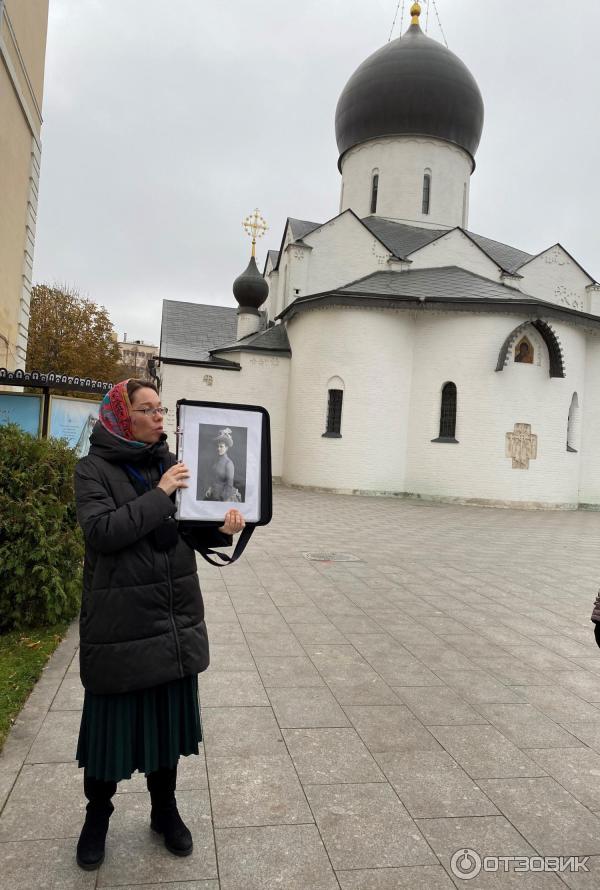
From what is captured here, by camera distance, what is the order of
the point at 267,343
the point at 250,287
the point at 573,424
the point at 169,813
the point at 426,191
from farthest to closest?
the point at 250,287
the point at 426,191
the point at 267,343
the point at 573,424
the point at 169,813

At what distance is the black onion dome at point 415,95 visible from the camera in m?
24.7

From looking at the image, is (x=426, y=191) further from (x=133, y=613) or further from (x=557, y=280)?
(x=133, y=613)

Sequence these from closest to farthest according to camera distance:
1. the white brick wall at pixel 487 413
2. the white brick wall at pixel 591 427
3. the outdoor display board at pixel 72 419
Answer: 1. the outdoor display board at pixel 72 419
2. the white brick wall at pixel 487 413
3. the white brick wall at pixel 591 427

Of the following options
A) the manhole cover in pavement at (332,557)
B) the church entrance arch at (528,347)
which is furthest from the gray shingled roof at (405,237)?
the manhole cover in pavement at (332,557)

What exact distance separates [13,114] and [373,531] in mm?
11404

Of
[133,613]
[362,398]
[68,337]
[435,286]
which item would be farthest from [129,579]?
[68,337]

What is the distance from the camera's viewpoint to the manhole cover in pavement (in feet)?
30.3

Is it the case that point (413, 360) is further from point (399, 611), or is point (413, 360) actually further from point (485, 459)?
point (399, 611)

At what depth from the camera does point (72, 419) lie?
7043 millimetres

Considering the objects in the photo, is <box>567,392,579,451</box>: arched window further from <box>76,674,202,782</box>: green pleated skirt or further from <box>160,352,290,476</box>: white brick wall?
<box>76,674,202,782</box>: green pleated skirt

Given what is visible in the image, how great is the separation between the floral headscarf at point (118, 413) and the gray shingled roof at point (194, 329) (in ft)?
77.4

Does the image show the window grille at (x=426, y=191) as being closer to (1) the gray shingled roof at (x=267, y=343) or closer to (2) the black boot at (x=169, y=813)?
(1) the gray shingled roof at (x=267, y=343)

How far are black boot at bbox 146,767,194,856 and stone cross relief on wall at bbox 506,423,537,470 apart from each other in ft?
62.6

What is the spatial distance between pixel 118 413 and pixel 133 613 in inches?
29.9
